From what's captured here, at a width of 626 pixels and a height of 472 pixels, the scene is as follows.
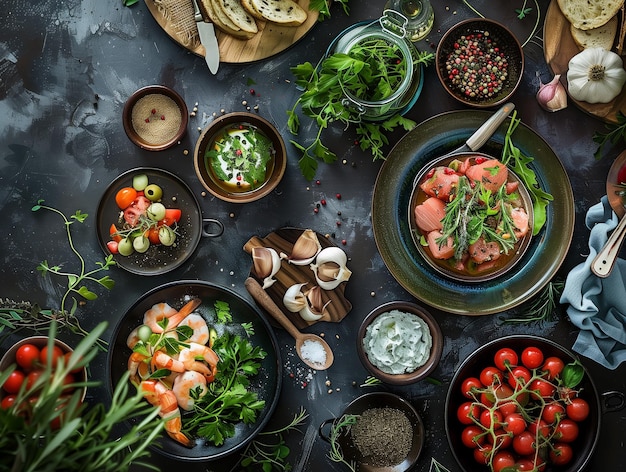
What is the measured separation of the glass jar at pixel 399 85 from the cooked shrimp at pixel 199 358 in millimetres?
877

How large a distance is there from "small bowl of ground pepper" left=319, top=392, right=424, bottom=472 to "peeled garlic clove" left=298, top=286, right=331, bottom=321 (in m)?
0.30

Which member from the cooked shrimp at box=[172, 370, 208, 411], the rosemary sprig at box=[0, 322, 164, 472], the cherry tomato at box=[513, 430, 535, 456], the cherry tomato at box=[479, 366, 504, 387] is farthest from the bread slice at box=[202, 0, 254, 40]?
the cherry tomato at box=[513, 430, 535, 456]

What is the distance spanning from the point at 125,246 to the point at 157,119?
43 centimetres

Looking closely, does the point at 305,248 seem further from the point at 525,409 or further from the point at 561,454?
the point at 561,454

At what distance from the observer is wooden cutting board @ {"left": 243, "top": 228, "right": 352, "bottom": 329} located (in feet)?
7.22

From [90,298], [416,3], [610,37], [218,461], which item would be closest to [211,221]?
[90,298]

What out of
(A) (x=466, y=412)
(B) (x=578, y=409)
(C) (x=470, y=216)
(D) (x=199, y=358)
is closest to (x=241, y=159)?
(D) (x=199, y=358)

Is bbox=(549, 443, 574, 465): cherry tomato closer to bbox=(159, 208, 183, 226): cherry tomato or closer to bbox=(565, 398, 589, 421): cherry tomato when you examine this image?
bbox=(565, 398, 589, 421): cherry tomato

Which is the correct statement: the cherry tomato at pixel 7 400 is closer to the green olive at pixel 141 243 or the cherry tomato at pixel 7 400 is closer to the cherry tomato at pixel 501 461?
the green olive at pixel 141 243

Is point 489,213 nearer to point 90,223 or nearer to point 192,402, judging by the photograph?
point 192,402

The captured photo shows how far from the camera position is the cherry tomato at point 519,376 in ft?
6.68

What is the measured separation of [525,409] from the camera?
207 cm

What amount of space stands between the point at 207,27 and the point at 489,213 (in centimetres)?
106

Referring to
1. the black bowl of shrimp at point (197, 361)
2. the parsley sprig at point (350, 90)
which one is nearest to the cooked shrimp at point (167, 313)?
the black bowl of shrimp at point (197, 361)
